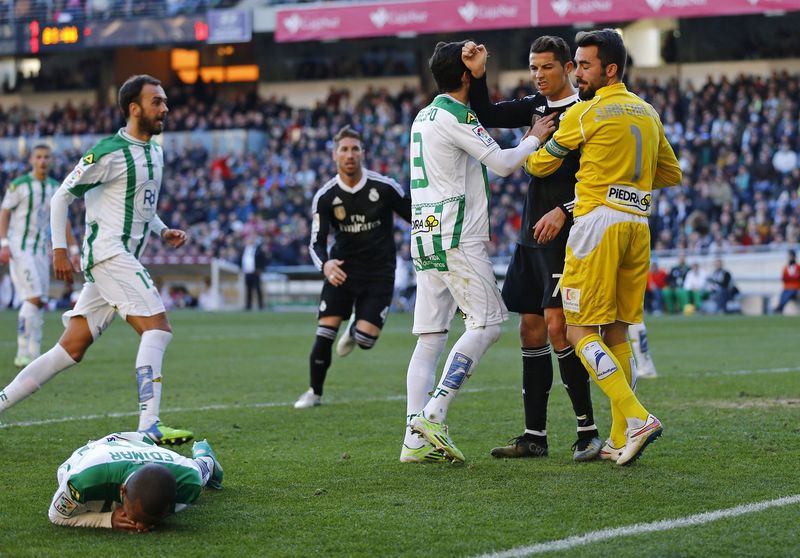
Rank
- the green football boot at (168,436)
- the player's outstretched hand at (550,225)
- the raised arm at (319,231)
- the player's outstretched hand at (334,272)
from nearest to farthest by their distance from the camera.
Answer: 1. the player's outstretched hand at (550,225)
2. the green football boot at (168,436)
3. the player's outstretched hand at (334,272)
4. the raised arm at (319,231)

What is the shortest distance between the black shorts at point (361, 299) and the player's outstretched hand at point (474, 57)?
3.94 m

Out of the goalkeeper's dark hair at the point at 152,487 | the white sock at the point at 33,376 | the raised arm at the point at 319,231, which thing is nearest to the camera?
the goalkeeper's dark hair at the point at 152,487

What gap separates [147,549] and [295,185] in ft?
113

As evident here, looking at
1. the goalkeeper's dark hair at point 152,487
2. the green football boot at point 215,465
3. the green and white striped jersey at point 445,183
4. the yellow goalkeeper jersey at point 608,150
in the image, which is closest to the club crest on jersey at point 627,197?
the yellow goalkeeper jersey at point 608,150

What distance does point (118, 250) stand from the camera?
303 inches

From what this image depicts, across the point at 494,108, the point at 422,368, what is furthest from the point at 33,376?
the point at 494,108

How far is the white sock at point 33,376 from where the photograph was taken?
7.53 meters

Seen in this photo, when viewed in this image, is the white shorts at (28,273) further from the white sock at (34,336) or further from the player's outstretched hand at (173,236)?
the player's outstretched hand at (173,236)

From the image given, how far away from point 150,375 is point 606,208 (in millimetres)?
3057

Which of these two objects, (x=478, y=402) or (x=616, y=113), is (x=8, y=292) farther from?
(x=616, y=113)

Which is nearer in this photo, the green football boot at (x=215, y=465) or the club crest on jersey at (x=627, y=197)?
the green football boot at (x=215, y=465)

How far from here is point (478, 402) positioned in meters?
10.0

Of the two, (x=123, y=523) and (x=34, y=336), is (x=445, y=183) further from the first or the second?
(x=34, y=336)

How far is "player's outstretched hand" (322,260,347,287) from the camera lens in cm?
953
